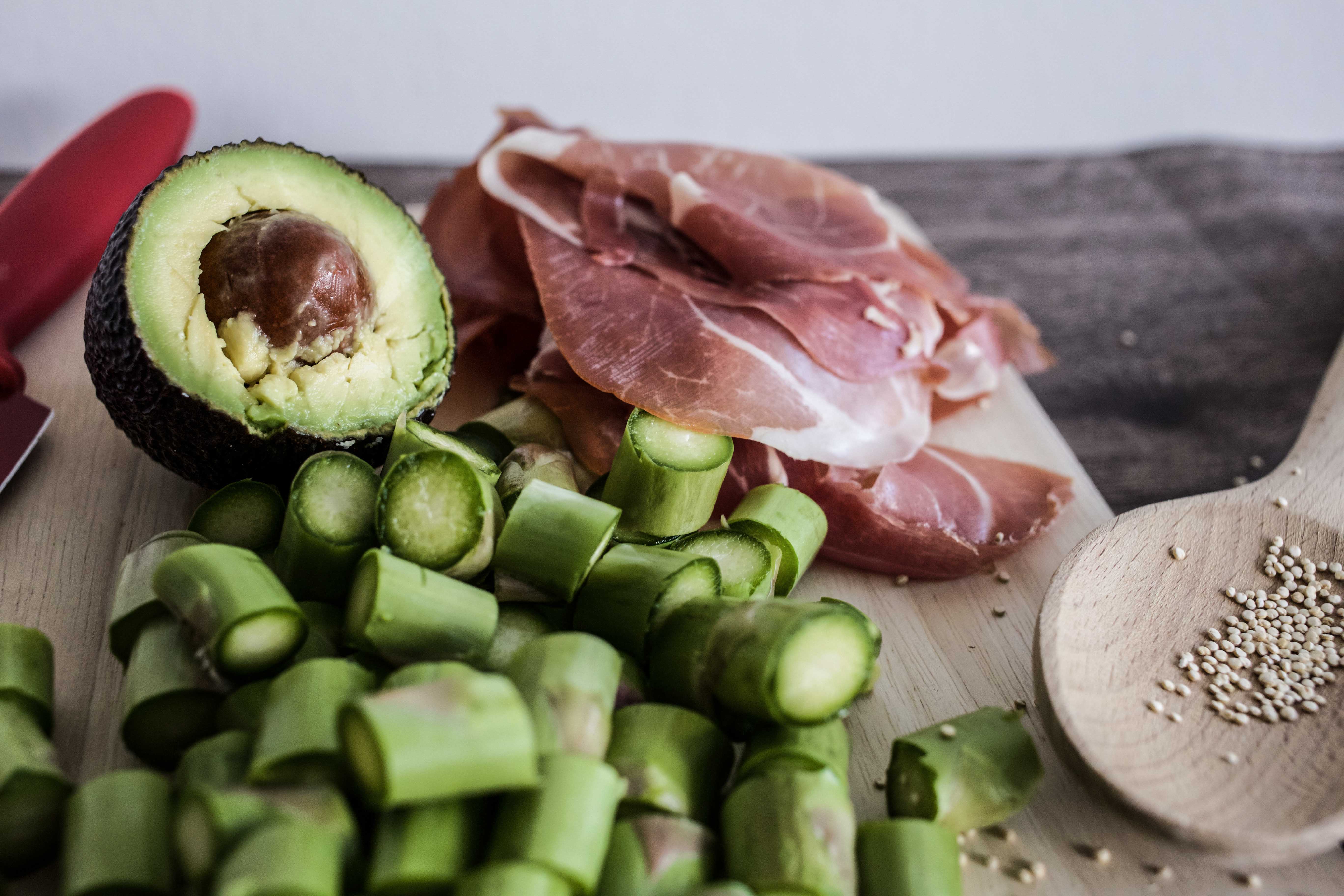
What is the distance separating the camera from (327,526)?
1.26m

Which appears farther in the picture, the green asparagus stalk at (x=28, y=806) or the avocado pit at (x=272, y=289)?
the avocado pit at (x=272, y=289)

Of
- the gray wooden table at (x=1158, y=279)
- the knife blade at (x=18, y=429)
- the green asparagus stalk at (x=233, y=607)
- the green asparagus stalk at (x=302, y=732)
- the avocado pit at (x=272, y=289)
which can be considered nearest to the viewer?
the green asparagus stalk at (x=302, y=732)

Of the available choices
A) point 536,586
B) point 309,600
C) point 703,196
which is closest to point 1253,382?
point 703,196

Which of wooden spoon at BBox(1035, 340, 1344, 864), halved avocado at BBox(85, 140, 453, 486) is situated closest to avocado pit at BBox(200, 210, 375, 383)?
halved avocado at BBox(85, 140, 453, 486)

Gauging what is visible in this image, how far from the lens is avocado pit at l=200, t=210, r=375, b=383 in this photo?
1316 mm

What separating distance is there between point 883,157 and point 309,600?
2.05 m

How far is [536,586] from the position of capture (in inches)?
51.1

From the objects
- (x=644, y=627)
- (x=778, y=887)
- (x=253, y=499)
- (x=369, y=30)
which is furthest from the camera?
(x=369, y=30)

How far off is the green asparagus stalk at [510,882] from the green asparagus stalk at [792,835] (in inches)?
7.9

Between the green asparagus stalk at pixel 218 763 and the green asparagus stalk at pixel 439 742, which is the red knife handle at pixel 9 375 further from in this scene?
the green asparagus stalk at pixel 439 742

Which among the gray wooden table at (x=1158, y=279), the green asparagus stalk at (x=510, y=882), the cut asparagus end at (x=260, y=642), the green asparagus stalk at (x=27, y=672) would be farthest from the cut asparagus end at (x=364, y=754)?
the gray wooden table at (x=1158, y=279)

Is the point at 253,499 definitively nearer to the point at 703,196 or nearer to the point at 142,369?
the point at 142,369

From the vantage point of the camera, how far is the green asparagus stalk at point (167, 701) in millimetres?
1129

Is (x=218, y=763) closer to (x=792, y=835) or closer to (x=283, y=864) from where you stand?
(x=283, y=864)
